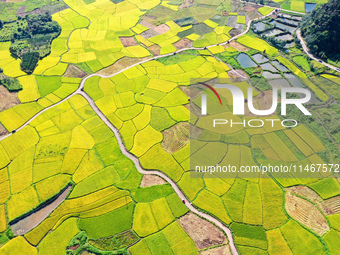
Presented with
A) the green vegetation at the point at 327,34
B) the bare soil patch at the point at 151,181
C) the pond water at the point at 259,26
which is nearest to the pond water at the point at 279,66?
the green vegetation at the point at 327,34

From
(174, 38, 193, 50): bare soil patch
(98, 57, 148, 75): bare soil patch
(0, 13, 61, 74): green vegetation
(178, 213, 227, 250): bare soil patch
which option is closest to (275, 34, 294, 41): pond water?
(174, 38, 193, 50): bare soil patch

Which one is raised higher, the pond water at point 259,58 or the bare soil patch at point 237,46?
the bare soil patch at point 237,46

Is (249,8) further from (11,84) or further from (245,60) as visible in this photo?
(11,84)

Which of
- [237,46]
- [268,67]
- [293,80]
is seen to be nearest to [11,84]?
[237,46]

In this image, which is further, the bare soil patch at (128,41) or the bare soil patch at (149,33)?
the bare soil patch at (149,33)

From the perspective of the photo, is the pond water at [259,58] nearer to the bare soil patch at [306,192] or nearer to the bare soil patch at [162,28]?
the bare soil patch at [162,28]

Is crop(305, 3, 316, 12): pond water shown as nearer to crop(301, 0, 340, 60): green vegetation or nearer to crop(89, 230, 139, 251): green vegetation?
crop(301, 0, 340, 60): green vegetation
